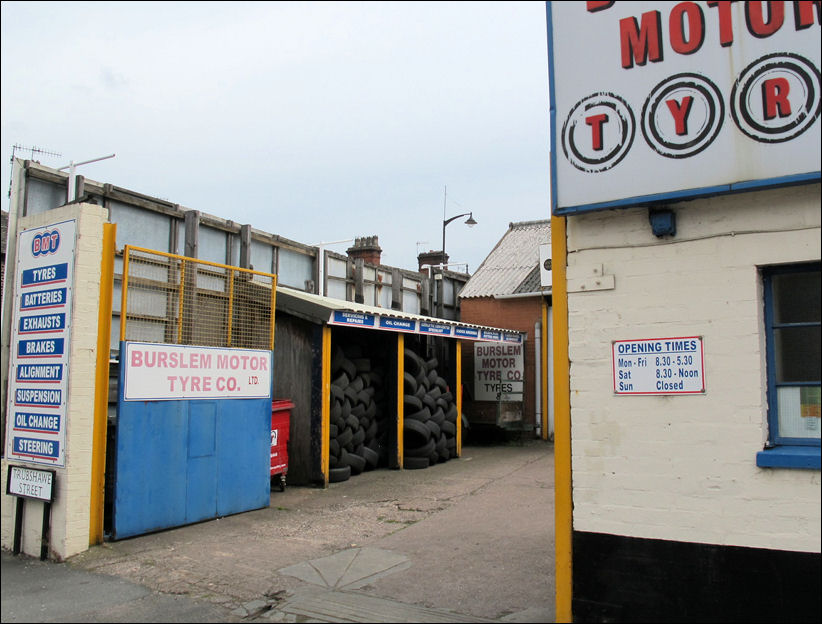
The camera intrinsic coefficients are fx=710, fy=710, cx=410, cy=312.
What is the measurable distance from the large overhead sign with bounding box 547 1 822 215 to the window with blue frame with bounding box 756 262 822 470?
0.72 meters

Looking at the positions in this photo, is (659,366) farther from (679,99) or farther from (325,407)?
(325,407)

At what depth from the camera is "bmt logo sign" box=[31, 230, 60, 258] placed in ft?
24.9

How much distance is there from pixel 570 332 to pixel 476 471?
7.77 m

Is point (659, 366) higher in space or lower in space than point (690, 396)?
higher

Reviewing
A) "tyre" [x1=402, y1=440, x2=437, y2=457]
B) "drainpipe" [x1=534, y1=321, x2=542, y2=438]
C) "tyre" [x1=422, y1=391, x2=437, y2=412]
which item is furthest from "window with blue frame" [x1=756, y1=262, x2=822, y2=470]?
"drainpipe" [x1=534, y1=321, x2=542, y2=438]

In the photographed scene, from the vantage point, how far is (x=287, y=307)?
36.4 feet

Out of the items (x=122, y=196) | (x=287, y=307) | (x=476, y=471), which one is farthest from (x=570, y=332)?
(x=122, y=196)

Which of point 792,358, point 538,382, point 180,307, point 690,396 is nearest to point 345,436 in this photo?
point 180,307

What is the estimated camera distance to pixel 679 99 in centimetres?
497

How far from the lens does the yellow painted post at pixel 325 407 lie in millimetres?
10828

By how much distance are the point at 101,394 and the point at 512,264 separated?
13821 mm

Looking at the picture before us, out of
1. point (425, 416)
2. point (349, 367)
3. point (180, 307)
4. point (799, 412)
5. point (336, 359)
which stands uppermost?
point (180, 307)

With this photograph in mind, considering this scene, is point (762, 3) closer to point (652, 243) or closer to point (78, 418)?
point (652, 243)

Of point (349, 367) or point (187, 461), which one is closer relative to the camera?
point (187, 461)
